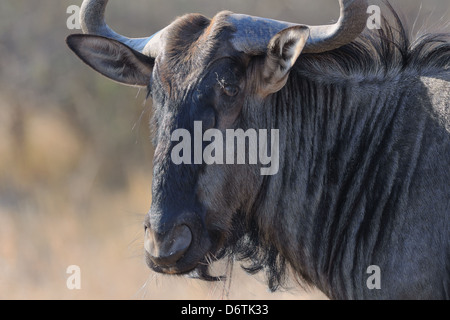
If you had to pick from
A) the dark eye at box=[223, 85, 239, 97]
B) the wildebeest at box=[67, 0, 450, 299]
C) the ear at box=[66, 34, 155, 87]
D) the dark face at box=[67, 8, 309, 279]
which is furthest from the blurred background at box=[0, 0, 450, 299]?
the dark eye at box=[223, 85, 239, 97]

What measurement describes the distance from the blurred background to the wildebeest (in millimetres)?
5053

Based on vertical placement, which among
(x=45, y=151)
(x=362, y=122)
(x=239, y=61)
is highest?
(x=239, y=61)

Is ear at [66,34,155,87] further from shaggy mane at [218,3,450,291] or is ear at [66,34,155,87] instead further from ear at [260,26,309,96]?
shaggy mane at [218,3,450,291]

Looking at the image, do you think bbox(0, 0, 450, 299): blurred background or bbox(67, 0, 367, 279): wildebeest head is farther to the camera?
bbox(0, 0, 450, 299): blurred background

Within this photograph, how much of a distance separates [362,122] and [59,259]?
319 inches

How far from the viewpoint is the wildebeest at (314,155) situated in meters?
4.39

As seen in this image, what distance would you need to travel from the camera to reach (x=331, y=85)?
16.0 feet

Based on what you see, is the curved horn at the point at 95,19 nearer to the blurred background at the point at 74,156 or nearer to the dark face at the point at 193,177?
the dark face at the point at 193,177

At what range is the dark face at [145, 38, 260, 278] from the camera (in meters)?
4.49

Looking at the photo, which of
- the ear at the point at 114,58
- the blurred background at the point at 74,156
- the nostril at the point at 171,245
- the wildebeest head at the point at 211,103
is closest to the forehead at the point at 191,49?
the wildebeest head at the point at 211,103

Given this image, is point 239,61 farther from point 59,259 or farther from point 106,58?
point 59,259

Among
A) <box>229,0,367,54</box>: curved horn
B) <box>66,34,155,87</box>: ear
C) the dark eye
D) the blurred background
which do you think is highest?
<box>229,0,367,54</box>: curved horn

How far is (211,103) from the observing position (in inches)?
182
